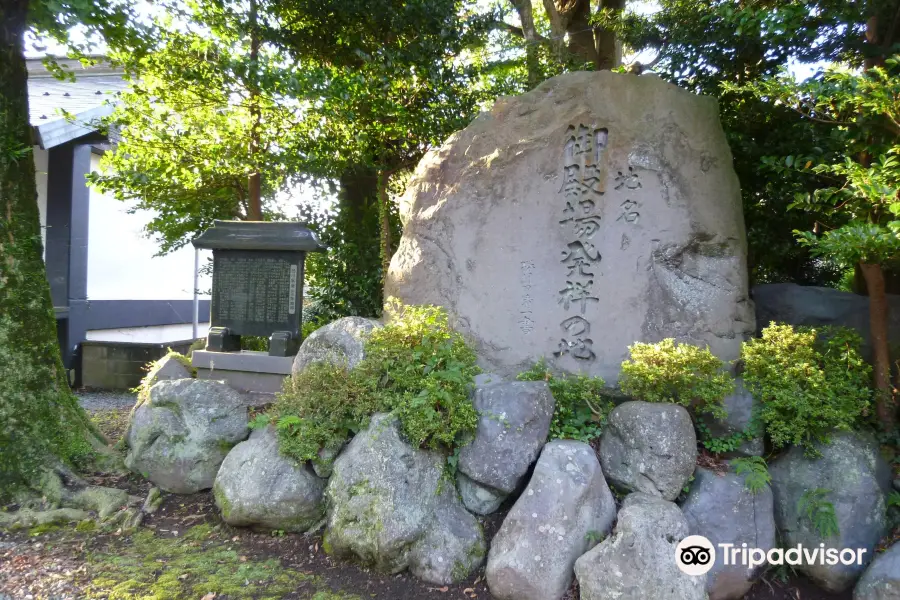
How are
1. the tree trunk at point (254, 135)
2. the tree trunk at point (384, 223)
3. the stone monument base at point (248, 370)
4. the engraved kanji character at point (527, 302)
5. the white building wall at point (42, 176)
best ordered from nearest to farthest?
the engraved kanji character at point (527, 302) < the stone monument base at point (248, 370) < the tree trunk at point (254, 135) < the tree trunk at point (384, 223) < the white building wall at point (42, 176)

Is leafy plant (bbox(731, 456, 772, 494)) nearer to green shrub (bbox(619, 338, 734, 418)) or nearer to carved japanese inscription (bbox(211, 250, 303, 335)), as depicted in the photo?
green shrub (bbox(619, 338, 734, 418))

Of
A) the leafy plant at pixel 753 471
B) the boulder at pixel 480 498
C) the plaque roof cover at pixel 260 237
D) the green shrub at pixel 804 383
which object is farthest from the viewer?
the plaque roof cover at pixel 260 237

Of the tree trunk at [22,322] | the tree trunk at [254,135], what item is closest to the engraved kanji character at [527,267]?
the tree trunk at [254,135]

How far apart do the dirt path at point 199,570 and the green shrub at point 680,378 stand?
143 centimetres

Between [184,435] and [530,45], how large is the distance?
24.8 ft

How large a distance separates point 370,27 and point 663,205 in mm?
5620

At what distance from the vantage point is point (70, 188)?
461 inches

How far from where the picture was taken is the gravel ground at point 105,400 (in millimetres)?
9711

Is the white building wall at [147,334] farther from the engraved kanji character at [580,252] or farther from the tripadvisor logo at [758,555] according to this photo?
the tripadvisor logo at [758,555]

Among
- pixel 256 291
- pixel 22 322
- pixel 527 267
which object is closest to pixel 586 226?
pixel 527 267

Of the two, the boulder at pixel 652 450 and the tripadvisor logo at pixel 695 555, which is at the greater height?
the boulder at pixel 652 450

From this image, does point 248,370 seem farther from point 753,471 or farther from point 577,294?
point 753,471

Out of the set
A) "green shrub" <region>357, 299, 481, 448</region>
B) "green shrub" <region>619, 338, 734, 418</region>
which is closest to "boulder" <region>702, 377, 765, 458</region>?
"green shrub" <region>619, 338, 734, 418</region>

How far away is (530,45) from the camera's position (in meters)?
9.50
